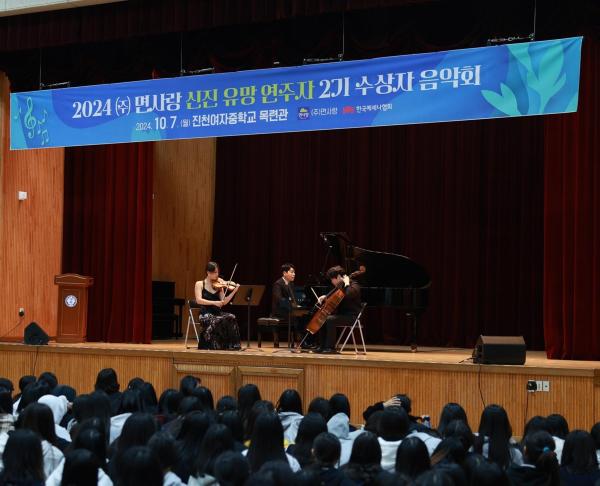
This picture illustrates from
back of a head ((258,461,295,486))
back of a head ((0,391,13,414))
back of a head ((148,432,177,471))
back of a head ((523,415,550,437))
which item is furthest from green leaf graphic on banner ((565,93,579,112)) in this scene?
back of a head ((258,461,295,486))

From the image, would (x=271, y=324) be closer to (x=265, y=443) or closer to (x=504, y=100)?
(x=504, y=100)

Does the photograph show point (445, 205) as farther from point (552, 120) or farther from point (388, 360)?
point (388, 360)

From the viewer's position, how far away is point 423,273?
10930 mm

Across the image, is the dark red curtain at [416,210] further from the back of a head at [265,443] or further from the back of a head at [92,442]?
the back of a head at [92,442]

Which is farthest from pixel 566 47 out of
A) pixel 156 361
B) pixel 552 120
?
pixel 156 361

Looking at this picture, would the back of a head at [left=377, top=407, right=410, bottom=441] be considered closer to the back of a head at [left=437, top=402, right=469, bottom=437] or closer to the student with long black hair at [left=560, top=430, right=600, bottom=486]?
the back of a head at [left=437, top=402, right=469, bottom=437]

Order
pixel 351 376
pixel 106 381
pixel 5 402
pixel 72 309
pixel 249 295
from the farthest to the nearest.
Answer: pixel 72 309, pixel 249 295, pixel 351 376, pixel 106 381, pixel 5 402

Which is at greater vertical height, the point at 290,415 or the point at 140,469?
the point at 140,469

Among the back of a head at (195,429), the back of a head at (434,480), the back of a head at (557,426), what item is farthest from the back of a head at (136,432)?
the back of a head at (557,426)

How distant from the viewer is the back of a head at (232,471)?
3773mm

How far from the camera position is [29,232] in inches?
485

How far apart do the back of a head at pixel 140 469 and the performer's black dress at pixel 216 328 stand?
22.4ft

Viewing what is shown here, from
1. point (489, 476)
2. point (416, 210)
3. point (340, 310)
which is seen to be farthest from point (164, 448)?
point (416, 210)

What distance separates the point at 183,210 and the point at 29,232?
2845mm
